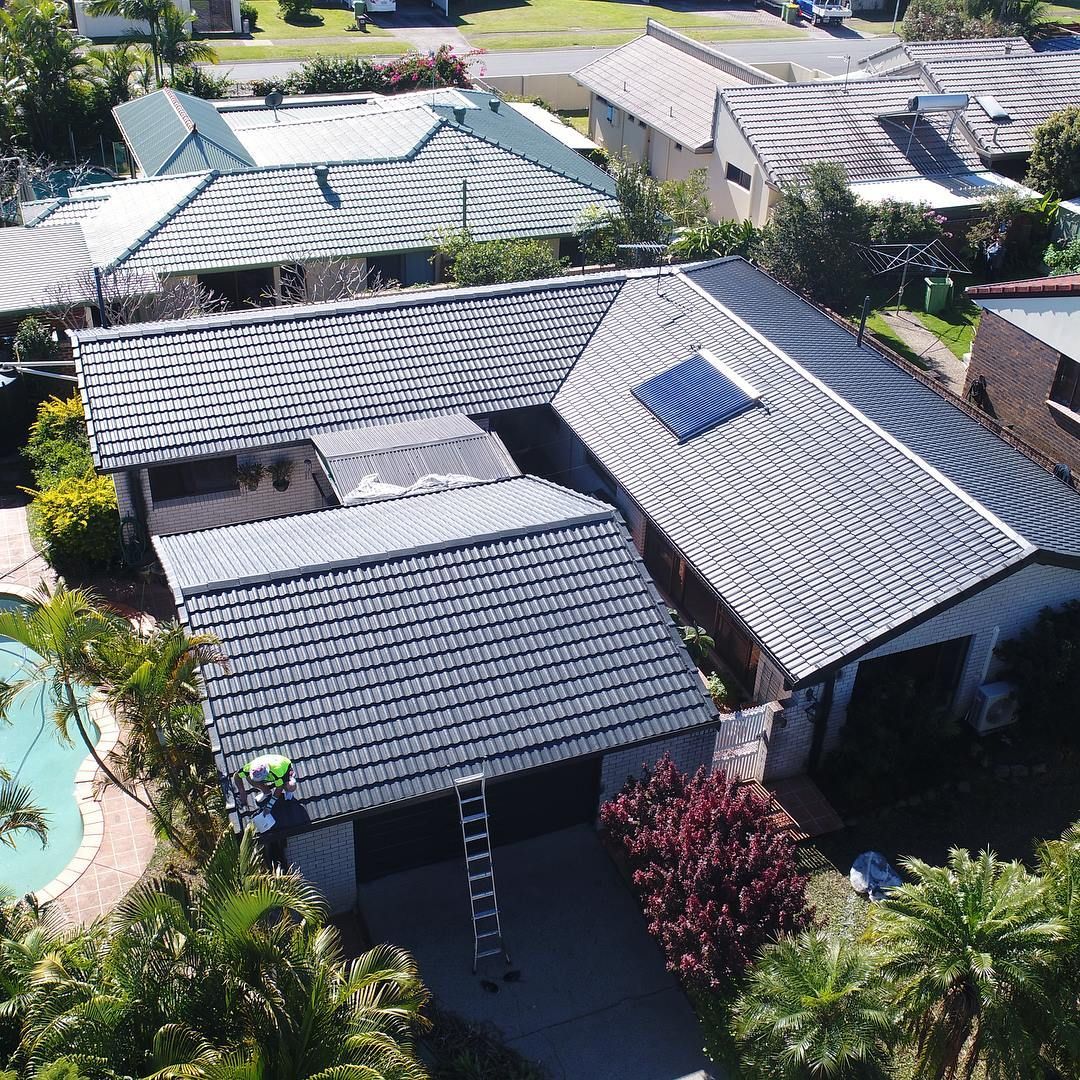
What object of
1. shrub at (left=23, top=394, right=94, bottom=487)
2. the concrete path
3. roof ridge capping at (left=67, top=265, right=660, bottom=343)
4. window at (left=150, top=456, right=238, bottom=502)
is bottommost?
the concrete path

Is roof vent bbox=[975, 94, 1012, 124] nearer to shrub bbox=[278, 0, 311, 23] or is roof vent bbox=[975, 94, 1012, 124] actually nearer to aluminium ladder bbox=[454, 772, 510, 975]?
aluminium ladder bbox=[454, 772, 510, 975]

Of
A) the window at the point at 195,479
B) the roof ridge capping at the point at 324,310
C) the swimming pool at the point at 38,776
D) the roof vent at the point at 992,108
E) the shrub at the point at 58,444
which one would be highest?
the roof vent at the point at 992,108

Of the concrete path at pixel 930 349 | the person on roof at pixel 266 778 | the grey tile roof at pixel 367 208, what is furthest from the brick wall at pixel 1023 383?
the person on roof at pixel 266 778

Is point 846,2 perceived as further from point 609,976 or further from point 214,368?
point 609,976

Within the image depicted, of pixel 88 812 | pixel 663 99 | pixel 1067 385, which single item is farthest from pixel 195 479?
pixel 663 99

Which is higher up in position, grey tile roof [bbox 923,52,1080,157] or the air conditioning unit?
grey tile roof [bbox 923,52,1080,157]

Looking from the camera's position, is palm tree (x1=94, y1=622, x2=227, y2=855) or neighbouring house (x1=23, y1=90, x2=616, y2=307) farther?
neighbouring house (x1=23, y1=90, x2=616, y2=307)

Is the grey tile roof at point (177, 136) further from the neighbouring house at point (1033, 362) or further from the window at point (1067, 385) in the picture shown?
the window at point (1067, 385)

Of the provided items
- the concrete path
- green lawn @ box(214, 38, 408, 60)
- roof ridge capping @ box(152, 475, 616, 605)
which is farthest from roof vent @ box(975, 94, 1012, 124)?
green lawn @ box(214, 38, 408, 60)
